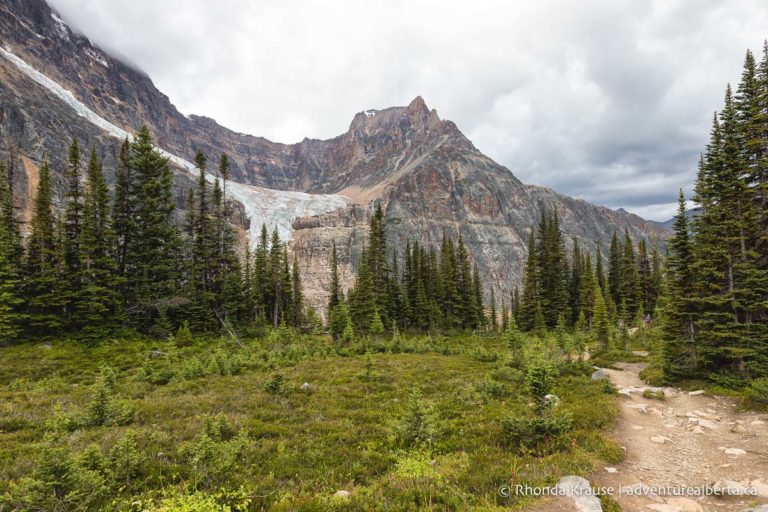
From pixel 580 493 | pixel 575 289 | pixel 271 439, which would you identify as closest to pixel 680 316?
pixel 580 493

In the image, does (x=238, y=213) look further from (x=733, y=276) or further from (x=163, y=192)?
(x=733, y=276)

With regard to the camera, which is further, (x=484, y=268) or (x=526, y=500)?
(x=484, y=268)

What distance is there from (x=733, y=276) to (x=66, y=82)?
863ft

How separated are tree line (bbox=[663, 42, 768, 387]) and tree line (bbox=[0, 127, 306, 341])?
Answer: 3749 cm

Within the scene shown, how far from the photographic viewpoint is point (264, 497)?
6.55 metres

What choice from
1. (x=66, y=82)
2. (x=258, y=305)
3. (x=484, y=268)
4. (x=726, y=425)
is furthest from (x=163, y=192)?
(x=66, y=82)

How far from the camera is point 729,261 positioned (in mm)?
16078

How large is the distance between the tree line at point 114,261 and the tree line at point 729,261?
123 ft

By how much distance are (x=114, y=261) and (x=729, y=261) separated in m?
43.0

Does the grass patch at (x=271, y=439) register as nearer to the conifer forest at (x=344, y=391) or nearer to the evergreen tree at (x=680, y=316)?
the conifer forest at (x=344, y=391)

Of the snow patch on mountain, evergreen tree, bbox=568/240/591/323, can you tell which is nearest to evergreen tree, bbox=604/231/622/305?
evergreen tree, bbox=568/240/591/323

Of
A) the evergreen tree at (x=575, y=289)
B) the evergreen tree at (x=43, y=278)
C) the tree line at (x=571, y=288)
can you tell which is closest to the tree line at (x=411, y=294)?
the tree line at (x=571, y=288)

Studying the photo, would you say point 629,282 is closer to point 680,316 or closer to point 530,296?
point 530,296

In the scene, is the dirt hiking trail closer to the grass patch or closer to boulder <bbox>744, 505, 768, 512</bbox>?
boulder <bbox>744, 505, 768, 512</bbox>
